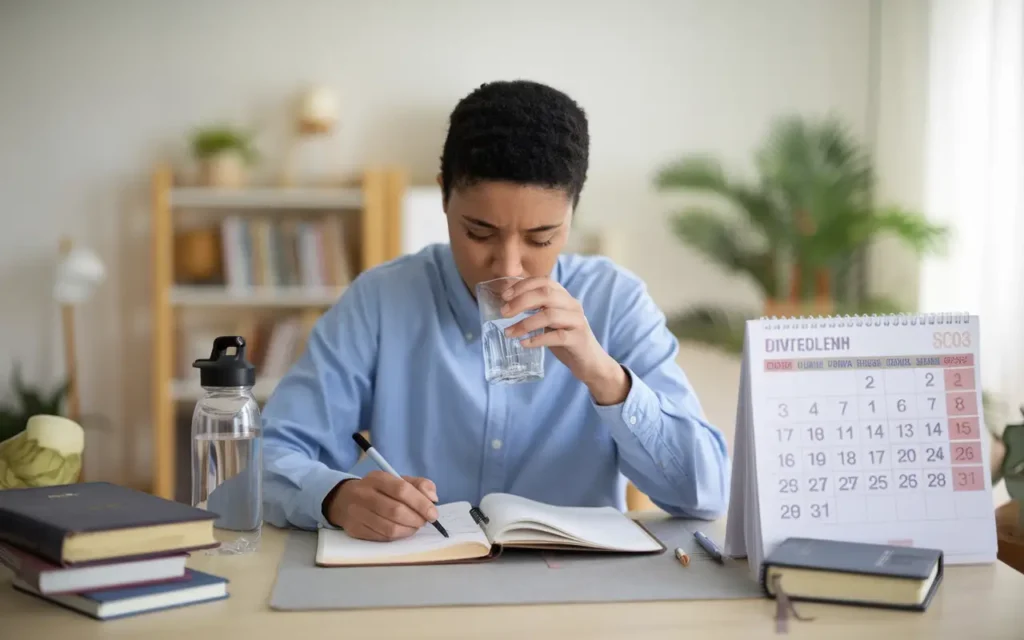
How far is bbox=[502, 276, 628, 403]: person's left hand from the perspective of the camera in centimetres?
135

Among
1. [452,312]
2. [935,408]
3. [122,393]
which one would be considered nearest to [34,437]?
[452,312]

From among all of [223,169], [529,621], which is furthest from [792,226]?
[529,621]

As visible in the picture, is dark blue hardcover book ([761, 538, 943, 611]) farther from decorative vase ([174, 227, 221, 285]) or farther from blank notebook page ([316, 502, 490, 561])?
decorative vase ([174, 227, 221, 285])

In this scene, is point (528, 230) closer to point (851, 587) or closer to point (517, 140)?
point (517, 140)

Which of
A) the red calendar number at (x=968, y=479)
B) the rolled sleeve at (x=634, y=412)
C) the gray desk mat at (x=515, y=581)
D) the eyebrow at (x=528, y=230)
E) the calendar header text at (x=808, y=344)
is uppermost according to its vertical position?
the eyebrow at (x=528, y=230)

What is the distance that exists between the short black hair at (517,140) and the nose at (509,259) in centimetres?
10

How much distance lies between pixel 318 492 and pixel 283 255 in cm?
330

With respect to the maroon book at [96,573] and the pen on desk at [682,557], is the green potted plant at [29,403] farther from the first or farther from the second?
the pen on desk at [682,557]

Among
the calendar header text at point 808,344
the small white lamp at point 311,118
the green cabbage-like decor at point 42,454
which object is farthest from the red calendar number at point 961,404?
the small white lamp at point 311,118

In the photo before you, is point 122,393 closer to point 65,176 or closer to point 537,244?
point 65,176

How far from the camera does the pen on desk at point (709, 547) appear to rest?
1.26m

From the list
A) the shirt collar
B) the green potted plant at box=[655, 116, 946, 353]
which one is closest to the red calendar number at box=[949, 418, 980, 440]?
the shirt collar

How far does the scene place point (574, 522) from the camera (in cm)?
134

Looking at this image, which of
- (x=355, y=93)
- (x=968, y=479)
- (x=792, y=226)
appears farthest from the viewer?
(x=355, y=93)
